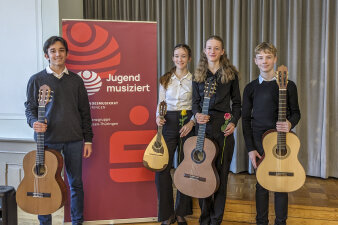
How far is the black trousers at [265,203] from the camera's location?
240 centimetres

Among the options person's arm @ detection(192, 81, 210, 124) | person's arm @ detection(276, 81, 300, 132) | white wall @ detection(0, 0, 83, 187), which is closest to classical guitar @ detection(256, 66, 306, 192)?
person's arm @ detection(276, 81, 300, 132)

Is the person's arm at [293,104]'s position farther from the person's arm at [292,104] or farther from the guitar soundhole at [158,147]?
the guitar soundhole at [158,147]

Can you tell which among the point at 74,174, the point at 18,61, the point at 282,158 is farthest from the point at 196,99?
the point at 18,61

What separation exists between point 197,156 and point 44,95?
3.85 ft

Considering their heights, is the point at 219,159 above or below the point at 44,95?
below

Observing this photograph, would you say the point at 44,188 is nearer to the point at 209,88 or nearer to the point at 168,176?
the point at 168,176

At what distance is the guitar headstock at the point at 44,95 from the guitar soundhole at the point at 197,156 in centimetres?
110

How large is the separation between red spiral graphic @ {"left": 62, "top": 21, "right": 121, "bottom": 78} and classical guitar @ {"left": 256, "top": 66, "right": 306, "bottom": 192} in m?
1.34

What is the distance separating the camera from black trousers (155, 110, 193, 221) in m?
2.66

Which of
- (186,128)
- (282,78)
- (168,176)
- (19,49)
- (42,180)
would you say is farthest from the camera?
(19,49)

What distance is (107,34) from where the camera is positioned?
9.18 feet

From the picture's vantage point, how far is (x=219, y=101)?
97.7 inches

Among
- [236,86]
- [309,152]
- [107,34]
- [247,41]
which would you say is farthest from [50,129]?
[309,152]

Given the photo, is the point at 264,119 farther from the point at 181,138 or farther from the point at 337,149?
the point at 337,149
